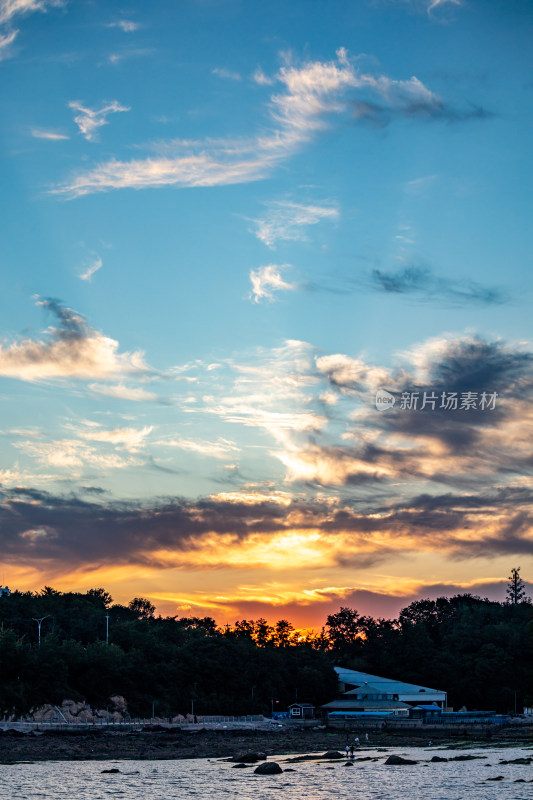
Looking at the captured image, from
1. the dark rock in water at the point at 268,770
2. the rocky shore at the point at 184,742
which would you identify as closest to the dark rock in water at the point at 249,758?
the rocky shore at the point at 184,742

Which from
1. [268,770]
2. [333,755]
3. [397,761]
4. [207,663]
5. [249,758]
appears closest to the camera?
[268,770]

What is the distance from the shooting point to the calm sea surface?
44062 millimetres

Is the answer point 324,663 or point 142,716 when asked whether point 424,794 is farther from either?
point 324,663

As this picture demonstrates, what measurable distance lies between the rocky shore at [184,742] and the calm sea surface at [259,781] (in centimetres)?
572

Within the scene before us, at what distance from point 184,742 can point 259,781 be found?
3383cm

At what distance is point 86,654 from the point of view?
12169cm

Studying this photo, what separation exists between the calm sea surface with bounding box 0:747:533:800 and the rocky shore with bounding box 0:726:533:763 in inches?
225

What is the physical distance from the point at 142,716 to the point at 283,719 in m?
22.5

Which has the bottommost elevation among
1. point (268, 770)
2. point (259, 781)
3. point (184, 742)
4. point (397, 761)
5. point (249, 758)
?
point (184, 742)

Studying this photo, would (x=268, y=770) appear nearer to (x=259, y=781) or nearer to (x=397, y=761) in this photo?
(x=259, y=781)

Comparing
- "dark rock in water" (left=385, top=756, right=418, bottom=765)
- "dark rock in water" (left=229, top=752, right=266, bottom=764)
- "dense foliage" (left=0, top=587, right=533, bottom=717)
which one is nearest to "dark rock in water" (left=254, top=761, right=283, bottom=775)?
"dark rock in water" (left=229, top=752, right=266, bottom=764)

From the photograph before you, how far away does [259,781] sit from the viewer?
51.8 metres

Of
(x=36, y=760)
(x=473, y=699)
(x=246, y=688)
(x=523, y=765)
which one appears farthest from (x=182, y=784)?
(x=473, y=699)

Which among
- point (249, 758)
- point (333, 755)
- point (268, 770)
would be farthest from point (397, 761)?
point (268, 770)
